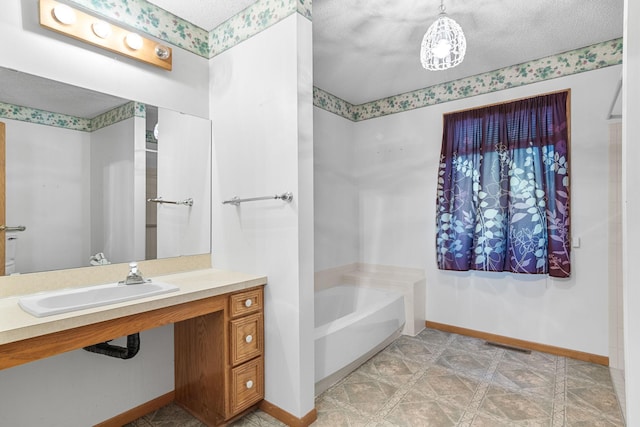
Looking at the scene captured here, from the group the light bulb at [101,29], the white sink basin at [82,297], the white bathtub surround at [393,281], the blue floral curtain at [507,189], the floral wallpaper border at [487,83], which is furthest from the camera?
the white bathtub surround at [393,281]

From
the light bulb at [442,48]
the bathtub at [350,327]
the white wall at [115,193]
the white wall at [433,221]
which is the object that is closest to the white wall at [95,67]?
the white wall at [115,193]

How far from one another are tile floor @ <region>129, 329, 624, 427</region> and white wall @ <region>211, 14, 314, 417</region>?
41 centimetres

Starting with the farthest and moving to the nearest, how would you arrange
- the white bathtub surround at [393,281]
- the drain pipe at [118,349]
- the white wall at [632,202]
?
1. the white bathtub surround at [393,281]
2. the drain pipe at [118,349]
3. the white wall at [632,202]

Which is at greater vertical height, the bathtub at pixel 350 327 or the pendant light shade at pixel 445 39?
the pendant light shade at pixel 445 39

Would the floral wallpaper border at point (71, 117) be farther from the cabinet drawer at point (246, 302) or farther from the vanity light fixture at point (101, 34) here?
the cabinet drawer at point (246, 302)

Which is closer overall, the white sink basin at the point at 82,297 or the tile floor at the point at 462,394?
the white sink basin at the point at 82,297

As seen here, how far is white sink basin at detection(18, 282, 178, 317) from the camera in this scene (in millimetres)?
1265

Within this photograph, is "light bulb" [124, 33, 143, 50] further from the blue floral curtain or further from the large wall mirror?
the blue floral curtain

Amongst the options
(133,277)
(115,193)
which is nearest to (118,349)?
(133,277)

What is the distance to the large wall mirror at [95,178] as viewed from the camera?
5.12ft

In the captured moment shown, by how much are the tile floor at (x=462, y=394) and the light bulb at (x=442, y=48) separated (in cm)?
213

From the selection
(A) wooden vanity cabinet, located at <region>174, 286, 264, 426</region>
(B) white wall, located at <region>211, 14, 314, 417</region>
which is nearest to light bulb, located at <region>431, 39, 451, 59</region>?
(B) white wall, located at <region>211, 14, 314, 417</region>

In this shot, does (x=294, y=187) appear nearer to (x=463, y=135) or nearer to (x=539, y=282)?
(x=463, y=135)

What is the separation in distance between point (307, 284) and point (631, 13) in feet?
5.50
